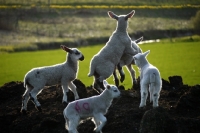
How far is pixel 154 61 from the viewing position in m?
43.0

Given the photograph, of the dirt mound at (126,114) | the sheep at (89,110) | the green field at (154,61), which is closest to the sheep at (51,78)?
the dirt mound at (126,114)

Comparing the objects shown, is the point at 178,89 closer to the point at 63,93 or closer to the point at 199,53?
the point at 63,93

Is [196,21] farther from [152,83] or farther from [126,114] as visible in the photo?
[126,114]

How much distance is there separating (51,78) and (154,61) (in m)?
27.2

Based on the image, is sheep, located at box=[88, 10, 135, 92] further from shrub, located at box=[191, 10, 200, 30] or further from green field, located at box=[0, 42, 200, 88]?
shrub, located at box=[191, 10, 200, 30]

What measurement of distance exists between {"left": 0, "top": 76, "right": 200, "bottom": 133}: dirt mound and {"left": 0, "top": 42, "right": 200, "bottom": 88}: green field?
11578mm

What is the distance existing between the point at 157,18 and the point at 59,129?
5883 cm

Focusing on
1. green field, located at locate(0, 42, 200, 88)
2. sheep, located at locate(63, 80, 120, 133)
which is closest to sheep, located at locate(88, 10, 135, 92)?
sheep, located at locate(63, 80, 120, 133)

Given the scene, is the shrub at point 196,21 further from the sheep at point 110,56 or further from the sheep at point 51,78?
the sheep at point 51,78

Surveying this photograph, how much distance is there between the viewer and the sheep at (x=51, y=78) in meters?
16.4

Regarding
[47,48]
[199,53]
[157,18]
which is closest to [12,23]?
[47,48]

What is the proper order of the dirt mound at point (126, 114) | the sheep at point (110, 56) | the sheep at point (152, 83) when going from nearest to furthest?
1. the dirt mound at point (126, 114)
2. the sheep at point (152, 83)
3. the sheep at point (110, 56)

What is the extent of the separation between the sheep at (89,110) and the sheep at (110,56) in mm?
3080

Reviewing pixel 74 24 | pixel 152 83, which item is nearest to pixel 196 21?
pixel 74 24
